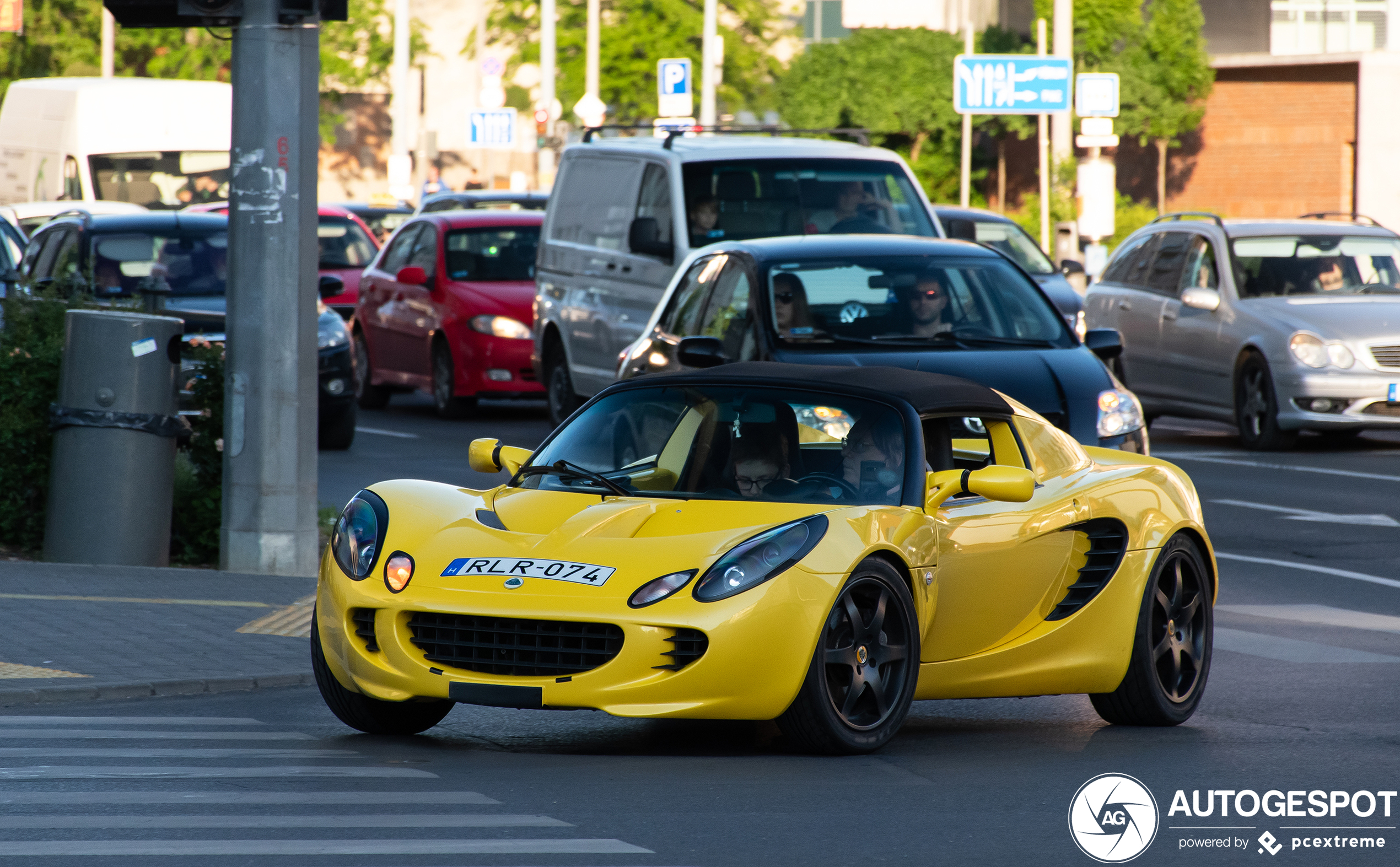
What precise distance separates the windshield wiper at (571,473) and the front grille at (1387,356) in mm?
11443

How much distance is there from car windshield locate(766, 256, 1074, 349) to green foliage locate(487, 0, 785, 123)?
4413cm

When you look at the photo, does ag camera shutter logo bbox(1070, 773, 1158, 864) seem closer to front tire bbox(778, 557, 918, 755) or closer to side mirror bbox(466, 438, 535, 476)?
front tire bbox(778, 557, 918, 755)

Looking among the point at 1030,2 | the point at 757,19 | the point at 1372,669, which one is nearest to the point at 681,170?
the point at 1372,669

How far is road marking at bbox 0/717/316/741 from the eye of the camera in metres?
7.17

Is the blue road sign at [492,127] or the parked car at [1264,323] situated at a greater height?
the blue road sign at [492,127]

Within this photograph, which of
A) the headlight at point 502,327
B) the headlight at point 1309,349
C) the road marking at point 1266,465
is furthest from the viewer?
the headlight at point 502,327

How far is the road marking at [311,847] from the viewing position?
546cm

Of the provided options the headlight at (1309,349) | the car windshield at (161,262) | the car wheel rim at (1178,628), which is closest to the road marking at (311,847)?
the car wheel rim at (1178,628)

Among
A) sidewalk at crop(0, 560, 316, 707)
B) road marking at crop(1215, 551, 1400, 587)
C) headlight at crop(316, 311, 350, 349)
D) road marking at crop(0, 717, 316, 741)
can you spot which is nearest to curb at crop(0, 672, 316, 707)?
sidewalk at crop(0, 560, 316, 707)

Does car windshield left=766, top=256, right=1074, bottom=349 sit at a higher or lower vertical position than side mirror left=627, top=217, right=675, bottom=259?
lower

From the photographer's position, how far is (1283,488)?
51.4ft

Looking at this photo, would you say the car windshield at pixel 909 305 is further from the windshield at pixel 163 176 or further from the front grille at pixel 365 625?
the windshield at pixel 163 176

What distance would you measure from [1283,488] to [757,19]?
159 ft

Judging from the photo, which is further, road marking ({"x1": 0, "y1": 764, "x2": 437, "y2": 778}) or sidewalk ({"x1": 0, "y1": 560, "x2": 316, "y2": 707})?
sidewalk ({"x1": 0, "y1": 560, "x2": 316, "y2": 707})
